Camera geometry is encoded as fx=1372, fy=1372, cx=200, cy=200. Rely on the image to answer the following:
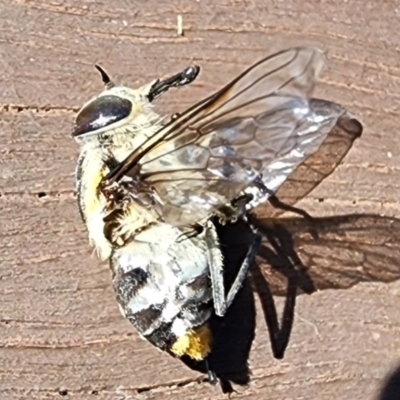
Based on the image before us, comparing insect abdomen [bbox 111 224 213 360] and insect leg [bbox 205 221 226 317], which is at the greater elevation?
insect leg [bbox 205 221 226 317]

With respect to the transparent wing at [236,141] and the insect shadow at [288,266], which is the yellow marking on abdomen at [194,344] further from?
the transparent wing at [236,141]

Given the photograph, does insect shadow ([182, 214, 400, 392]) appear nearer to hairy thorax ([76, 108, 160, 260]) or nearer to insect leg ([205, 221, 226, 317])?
insect leg ([205, 221, 226, 317])

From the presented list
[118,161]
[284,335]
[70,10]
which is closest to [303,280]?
[284,335]

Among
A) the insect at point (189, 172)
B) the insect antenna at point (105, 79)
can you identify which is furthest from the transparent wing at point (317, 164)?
the insect antenna at point (105, 79)

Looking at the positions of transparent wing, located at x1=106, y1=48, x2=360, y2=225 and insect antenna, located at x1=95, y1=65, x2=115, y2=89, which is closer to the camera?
transparent wing, located at x1=106, y1=48, x2=360, y2=225

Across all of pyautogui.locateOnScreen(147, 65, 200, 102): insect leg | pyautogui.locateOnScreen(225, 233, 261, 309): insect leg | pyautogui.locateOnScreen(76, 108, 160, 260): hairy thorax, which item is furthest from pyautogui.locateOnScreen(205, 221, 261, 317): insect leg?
pyautogui.locateOnScreen(147, 65, 200, 102): insect leg

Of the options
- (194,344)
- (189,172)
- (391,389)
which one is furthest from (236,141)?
(391,389)

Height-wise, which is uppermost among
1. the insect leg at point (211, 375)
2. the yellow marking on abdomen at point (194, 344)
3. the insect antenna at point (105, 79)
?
the insect antenna at point (105, 79)
